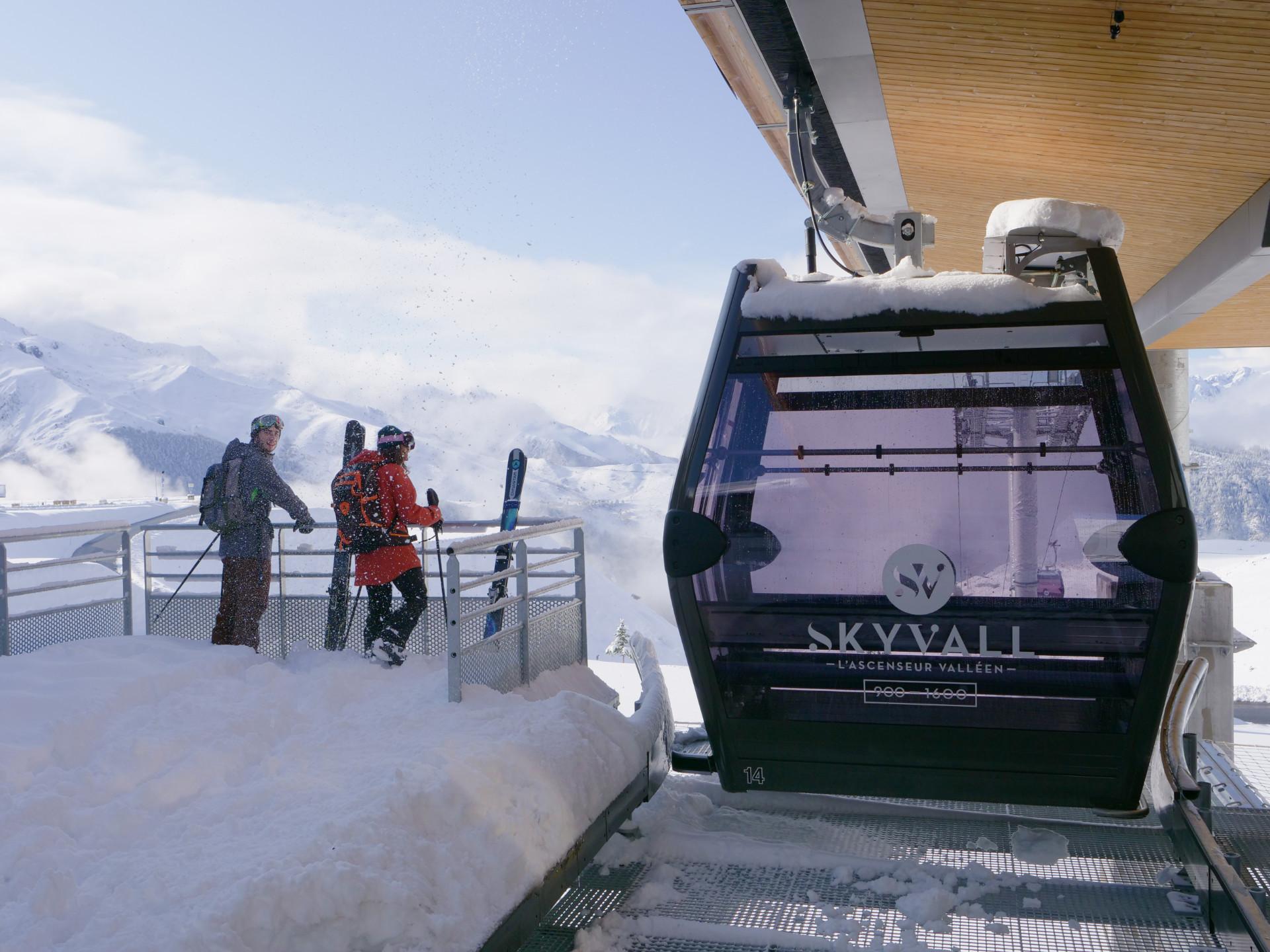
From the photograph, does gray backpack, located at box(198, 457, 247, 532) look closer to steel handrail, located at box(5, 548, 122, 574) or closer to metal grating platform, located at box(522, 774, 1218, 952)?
steel handrail, located at box(5, 548, 122, 574)

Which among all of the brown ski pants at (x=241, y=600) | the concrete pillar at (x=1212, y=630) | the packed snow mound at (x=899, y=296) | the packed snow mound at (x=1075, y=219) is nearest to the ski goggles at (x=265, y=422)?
the brown ski pants at (x=241, y=600)

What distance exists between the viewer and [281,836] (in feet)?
11.8

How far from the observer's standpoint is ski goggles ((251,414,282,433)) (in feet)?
23.7

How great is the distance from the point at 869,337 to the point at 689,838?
8.22ft

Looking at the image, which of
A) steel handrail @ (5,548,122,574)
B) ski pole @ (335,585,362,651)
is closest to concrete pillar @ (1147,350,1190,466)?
ski pole @ (335,585,362,651)

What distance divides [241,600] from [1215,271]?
8.15m

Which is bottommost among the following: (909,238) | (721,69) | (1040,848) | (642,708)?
(1040,848)

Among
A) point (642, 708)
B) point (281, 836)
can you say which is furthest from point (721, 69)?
point (281, 836)

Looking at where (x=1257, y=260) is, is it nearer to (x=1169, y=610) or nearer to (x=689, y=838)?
(x=1169, y=610)

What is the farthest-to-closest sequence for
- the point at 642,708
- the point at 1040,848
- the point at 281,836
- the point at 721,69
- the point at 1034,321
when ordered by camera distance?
1. the point at 721,69
2. the point at 642,708
3. the point at 1040,848
4. the point at 1034,321
5. the point at 281,836

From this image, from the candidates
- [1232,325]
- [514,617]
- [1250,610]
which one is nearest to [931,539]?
[514,617]

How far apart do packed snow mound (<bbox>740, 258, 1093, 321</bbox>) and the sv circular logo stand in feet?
3.02

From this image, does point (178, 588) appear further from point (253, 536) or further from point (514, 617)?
point (514, 617)

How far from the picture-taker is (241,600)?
7305 mm
